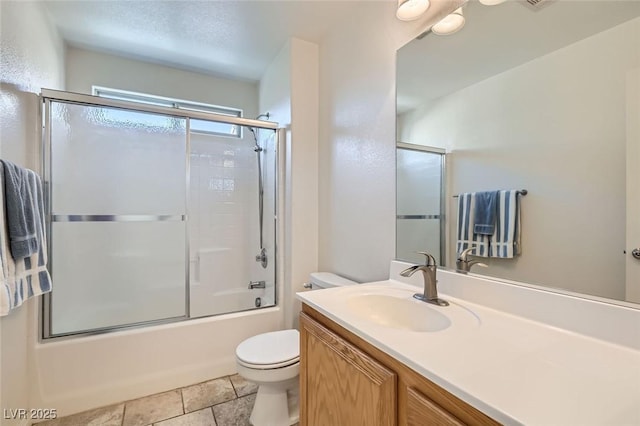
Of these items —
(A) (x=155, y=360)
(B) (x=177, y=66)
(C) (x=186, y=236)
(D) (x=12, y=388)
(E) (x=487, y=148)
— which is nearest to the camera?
(E) (x=487, y=148)

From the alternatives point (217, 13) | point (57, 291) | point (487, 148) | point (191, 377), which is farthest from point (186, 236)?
point (487, 148)

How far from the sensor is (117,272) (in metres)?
2.29

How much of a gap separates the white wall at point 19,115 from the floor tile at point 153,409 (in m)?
0.51

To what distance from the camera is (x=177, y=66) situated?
2758 mm

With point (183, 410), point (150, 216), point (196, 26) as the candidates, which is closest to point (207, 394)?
point (183, 410)

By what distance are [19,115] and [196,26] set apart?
4.10 feet

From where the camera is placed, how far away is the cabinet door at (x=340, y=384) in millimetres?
775

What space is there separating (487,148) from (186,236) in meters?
2.16

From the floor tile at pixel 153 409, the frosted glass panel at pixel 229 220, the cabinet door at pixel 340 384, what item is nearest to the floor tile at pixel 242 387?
the floor tile at pixel 153 409

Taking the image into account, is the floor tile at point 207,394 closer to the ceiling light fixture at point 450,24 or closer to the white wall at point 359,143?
the white wall at point 359,143

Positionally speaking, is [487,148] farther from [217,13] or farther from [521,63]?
[217,13]

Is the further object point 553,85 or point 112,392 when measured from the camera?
point 112,392

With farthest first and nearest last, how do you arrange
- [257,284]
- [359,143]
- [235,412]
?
[257,284] < [359,143] < [235,412]

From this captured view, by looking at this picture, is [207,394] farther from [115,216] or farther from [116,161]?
[116,161]
